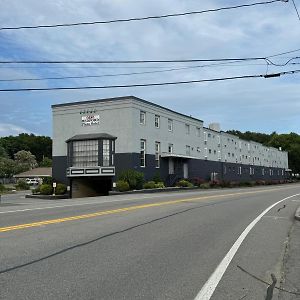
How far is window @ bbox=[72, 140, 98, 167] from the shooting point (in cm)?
4556

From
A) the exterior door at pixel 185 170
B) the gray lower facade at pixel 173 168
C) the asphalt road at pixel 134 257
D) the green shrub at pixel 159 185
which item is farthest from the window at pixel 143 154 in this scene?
the asphalt road at pixel 134 257

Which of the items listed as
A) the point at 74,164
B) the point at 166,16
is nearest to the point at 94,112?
the point at 74,164

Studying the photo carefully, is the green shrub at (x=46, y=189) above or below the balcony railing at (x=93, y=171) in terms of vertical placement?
below

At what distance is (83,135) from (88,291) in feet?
133

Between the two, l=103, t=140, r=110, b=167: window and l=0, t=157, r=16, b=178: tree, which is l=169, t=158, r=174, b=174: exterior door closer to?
l=103, t=140, r=110, b=167: window

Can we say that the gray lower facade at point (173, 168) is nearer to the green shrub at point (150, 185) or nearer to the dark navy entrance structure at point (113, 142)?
the dark navy entrance structure at point (113, 142)

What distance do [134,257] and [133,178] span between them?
34158 mm

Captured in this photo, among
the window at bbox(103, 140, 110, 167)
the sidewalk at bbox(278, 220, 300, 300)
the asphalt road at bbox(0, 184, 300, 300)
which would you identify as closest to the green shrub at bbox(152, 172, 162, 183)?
the window at bbox(103, 140, 110, 167)

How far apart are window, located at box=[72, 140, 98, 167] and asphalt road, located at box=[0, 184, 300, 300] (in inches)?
1156

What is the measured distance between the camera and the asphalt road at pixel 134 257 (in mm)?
6957

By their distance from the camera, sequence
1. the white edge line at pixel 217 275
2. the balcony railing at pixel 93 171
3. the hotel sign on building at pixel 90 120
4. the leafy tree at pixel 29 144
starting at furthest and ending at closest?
the leafy tree at pixel 29 144 → the hotel sign on building at pixel 90 120 → the balcony railing at pixel 93 171 → the white edge line at pixel 217 275

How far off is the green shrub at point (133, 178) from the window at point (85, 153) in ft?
11.1

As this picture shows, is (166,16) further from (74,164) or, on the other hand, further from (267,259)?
(74,164)

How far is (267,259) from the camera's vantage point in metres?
9.70
